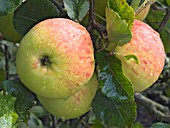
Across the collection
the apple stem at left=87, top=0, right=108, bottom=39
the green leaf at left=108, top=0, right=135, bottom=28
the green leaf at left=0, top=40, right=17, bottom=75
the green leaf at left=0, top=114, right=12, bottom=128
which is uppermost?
the green leaf at left=108, top=0, right=135, bottom=28

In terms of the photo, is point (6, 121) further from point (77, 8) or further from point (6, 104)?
point (77, 8)

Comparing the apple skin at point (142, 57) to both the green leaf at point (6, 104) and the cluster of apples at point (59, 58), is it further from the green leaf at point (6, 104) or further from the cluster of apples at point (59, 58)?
the green leaf at point (6, 104)

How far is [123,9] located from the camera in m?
0.90

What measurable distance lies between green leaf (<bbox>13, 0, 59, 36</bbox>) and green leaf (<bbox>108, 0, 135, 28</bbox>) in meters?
0.18

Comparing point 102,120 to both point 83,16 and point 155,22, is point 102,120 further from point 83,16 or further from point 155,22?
point 155,22

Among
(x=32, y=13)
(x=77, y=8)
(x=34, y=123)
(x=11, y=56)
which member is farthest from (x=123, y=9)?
(x=11, y=56)

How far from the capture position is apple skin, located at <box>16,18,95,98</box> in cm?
86

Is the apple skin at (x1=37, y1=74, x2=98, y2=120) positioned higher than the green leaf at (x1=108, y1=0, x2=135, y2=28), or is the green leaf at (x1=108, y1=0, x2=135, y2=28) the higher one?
the green leaf at (x1=108, y1=0, x2=135, y2=28)

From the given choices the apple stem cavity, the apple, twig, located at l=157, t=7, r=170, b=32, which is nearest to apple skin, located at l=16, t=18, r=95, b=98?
the apple stem cavity

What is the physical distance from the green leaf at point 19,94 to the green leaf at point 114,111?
151 millimetres

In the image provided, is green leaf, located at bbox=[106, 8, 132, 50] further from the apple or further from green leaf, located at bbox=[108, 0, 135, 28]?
the apple

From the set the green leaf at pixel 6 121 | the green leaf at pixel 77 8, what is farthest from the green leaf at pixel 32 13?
the green leaf at pixel 6 121

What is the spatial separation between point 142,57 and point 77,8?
0.18m

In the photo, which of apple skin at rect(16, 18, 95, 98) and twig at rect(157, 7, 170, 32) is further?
twig at rect(157, 7, 170, 32)
